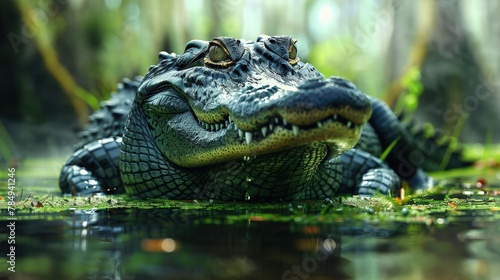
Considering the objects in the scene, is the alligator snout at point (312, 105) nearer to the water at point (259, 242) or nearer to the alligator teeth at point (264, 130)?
the alligator teeth at point (264, 130)

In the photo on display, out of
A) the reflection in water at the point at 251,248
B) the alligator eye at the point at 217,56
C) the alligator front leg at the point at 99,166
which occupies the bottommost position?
the reflection in water at the point at 251,248

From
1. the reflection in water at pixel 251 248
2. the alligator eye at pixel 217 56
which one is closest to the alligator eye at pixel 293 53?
the alligator eye at pixel 217 56

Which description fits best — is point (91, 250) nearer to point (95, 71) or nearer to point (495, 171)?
point (495, 171)

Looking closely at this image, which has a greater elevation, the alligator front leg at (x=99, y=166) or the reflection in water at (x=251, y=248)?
the alligator front leg at (x=99, y=166)

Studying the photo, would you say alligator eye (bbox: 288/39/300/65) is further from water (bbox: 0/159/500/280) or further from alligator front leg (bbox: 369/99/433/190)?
alligator front leg (bbox: 369/99/433/190)

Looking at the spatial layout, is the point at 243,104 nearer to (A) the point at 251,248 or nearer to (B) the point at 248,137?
(B) the point at 248,137

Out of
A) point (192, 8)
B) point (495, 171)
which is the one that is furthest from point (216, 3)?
point (495, 171)
